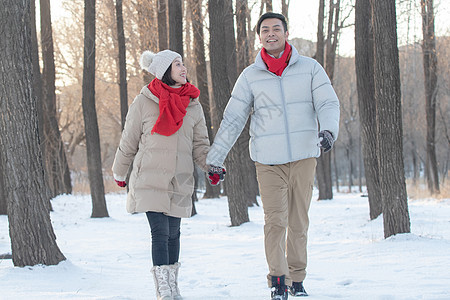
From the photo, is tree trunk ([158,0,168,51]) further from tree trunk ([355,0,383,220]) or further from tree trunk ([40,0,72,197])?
tree trunk ([355,0,383,220])

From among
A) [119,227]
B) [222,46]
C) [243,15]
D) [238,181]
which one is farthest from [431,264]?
[243,15]

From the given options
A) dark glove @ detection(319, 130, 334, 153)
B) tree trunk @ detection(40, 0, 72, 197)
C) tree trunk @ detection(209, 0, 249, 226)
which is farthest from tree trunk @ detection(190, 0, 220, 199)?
dark glove @ detection(319, 130, 334, 153)

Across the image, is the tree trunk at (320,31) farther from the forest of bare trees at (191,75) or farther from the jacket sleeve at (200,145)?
the jacket sleeve at (200,145)

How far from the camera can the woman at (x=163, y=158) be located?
3.69 meters

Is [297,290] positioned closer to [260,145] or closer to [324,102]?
[260,145]

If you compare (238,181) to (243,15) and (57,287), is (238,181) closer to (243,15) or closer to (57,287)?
(57,287)

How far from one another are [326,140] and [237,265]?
2726 mm

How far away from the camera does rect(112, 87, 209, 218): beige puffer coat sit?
146 inches

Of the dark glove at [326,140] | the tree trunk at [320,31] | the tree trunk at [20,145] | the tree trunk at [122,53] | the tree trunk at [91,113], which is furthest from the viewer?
the tree trunk at [320,31]

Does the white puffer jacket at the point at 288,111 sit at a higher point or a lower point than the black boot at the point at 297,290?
higher

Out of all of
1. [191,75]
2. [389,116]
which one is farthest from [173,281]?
[191,75]

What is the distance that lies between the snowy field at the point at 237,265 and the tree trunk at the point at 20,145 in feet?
0.88

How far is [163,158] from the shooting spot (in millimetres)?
3758

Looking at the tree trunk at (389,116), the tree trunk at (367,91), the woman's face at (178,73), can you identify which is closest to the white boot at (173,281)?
the woman's face at (178,73)
